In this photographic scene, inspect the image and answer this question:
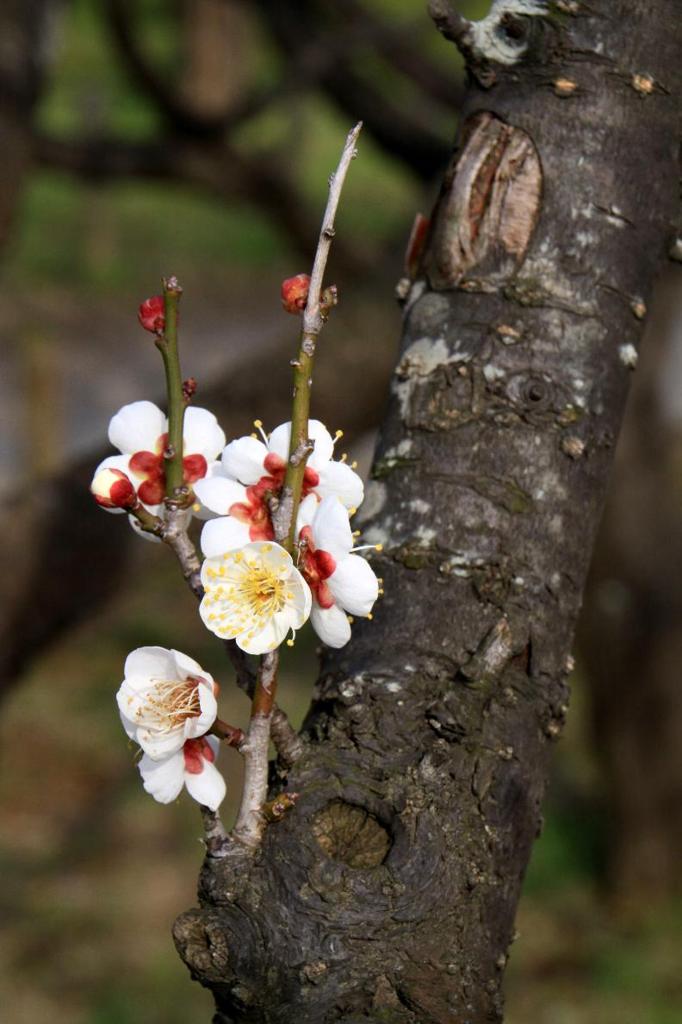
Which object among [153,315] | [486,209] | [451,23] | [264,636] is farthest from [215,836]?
[451,23]

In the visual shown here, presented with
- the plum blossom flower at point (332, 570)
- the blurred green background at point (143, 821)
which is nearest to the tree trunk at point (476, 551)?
the plum blossom flower at point (332, 570)

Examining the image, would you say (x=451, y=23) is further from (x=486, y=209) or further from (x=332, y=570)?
(x=332, y=570)

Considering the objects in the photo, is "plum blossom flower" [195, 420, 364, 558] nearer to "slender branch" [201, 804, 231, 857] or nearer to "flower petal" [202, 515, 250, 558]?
"flower petal" [202, 515, 250, 558]

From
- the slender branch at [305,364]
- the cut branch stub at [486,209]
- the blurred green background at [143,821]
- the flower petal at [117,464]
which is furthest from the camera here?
the blurred green background at [143,821]

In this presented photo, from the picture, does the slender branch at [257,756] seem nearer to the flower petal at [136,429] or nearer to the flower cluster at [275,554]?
the flower cluster at [275,554]

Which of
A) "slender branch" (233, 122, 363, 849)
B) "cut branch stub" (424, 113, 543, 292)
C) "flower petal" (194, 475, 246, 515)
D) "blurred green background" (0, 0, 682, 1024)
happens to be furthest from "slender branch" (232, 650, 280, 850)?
"blurred green background" (0, 0, 682, 1024)

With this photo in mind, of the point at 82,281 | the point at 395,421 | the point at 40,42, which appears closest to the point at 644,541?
the point at 40,42

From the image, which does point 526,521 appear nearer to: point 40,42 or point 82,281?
point 40,42

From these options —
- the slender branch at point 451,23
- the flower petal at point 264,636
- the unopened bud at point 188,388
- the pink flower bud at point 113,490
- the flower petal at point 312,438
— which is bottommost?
the flower petal at point 264,636
